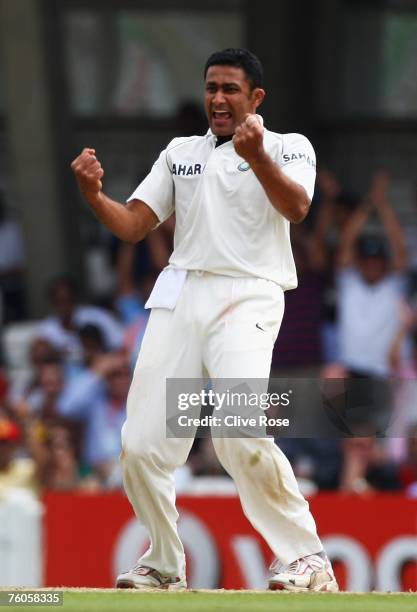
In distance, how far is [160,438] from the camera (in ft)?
24.6

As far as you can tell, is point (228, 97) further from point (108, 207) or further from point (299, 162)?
point (108, 207)

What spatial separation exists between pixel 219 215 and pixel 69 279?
25.1 ft

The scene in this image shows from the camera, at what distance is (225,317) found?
747 cm

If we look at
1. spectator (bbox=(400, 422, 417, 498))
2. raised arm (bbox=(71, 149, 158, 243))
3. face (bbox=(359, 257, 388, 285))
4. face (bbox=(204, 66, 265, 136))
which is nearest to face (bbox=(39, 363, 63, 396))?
face (bbox=(359, 257, 388, 285))

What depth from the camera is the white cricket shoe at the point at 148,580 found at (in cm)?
765

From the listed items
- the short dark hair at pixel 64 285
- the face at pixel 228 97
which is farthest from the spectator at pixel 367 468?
the face at pixel 228 97

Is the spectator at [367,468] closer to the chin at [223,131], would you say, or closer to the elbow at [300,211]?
the chin at [223,131]

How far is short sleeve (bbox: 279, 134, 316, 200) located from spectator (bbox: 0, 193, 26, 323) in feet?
28.7

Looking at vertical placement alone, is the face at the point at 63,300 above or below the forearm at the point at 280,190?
below

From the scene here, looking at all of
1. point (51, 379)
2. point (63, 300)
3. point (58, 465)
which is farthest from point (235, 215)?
point (63, 300)

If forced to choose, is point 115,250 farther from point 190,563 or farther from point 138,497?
point 138,497

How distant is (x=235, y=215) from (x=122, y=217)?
52 centimetres

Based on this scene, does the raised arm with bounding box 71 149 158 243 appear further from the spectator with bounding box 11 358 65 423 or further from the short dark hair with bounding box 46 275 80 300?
the short dark hair with bounding box 46 275 80 300

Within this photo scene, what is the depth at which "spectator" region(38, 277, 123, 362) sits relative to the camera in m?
14.3
